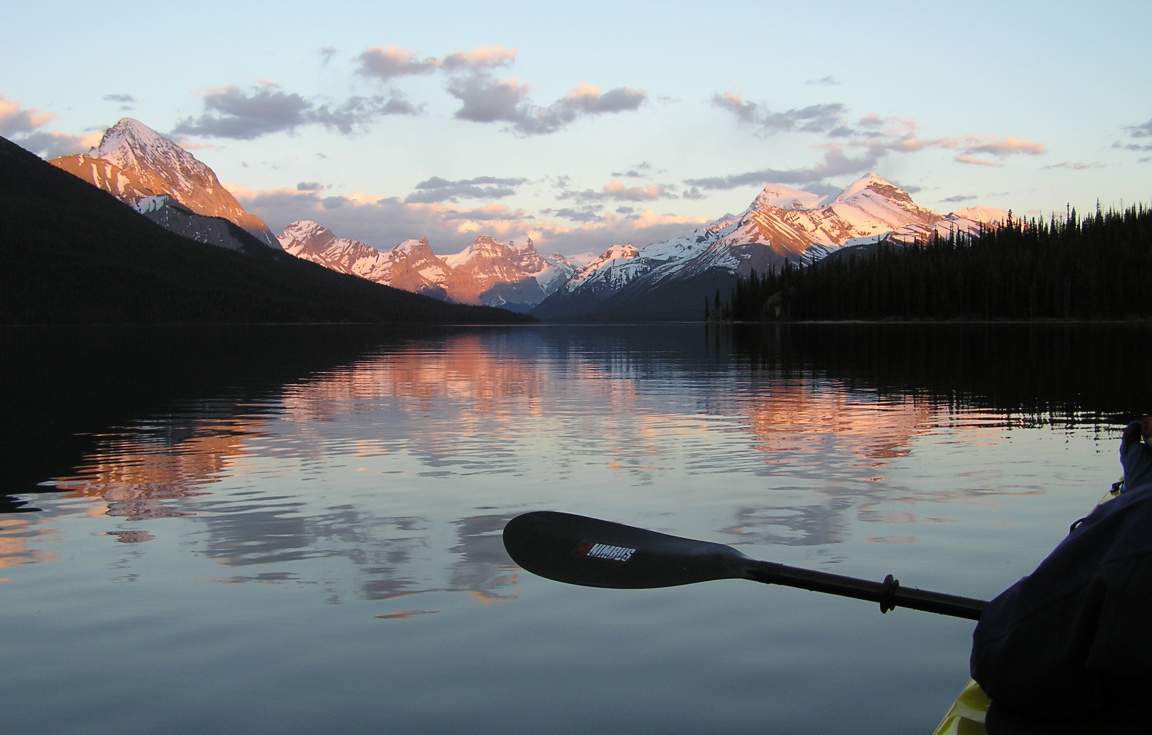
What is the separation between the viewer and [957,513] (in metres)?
18.8

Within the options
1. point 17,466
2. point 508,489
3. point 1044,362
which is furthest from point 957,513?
point 1044,362

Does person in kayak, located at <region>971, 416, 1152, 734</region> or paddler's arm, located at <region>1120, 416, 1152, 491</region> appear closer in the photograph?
Result: person in kayak, located at <region>971, 416, 1152, 734</region>

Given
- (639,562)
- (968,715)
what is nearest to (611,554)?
(639,562)

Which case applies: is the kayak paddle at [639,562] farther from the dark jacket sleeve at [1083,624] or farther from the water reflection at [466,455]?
the water reflection at [466,455]

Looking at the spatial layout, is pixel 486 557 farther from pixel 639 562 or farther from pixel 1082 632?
pixel 1082 632

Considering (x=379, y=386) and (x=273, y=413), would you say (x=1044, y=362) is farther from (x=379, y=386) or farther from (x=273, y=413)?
(x=273, y=413)

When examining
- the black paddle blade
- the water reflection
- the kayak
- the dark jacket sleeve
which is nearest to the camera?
the dark jacket sleeve

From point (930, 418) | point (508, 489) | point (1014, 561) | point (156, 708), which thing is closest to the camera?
point (156, 708)

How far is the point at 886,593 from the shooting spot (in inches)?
313

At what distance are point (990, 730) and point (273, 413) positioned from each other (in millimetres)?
35750

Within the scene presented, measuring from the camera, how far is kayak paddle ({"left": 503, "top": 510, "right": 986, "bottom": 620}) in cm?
834

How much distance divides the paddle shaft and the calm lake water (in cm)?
166

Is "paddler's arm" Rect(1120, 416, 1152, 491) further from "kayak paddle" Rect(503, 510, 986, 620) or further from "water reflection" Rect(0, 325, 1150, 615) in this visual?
"water reflection" Rect(0, 325, 1150, 615)

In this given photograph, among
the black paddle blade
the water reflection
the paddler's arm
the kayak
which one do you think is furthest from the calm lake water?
the paddler's arm
